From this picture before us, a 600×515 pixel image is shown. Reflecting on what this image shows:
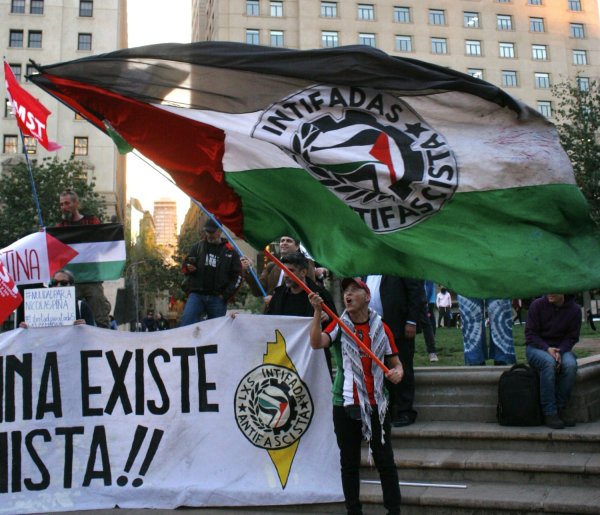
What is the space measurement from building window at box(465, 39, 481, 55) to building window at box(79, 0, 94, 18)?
34.3 metres

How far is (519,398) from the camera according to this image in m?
6.15

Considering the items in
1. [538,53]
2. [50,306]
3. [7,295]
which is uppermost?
[538,53]

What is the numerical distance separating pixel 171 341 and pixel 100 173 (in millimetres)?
47533

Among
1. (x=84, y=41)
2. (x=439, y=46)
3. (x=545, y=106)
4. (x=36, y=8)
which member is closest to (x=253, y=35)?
(x=84, y=41)

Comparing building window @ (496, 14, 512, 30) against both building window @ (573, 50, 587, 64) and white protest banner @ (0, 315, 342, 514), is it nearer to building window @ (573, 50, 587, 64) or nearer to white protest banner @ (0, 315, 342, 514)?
building window @ (573, 50, 587, 64)

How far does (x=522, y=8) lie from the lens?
6506 centimetres

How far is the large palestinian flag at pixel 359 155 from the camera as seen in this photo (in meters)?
4.64

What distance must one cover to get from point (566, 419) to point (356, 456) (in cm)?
251

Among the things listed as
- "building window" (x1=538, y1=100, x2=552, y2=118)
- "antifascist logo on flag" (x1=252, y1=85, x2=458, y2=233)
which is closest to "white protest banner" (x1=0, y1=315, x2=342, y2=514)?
"antifascist logo on flag" (x1=252, y1=85, x2=458, y2=233)

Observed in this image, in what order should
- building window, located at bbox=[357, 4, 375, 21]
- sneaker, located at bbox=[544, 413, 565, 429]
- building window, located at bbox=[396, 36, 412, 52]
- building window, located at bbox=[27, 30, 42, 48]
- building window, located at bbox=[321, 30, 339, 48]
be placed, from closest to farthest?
1. sneaker, located at bbox=[544, 413, 565, 429]
2. building window, located at bbox=[27, 30, 42, 48]
3. building window, located at bbox=[321, 30, 339, 48]
4. building window, located at bbox=[357, 4, 375, 21]
5. building window, located at bbox=[396, 36, 412, 52]

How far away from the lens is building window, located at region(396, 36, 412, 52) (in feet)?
201

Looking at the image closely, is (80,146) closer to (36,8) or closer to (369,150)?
(36,8)

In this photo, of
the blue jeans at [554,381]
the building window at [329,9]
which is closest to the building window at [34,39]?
the building window at [329,9]

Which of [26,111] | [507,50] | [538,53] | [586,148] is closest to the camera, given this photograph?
[26,111]
